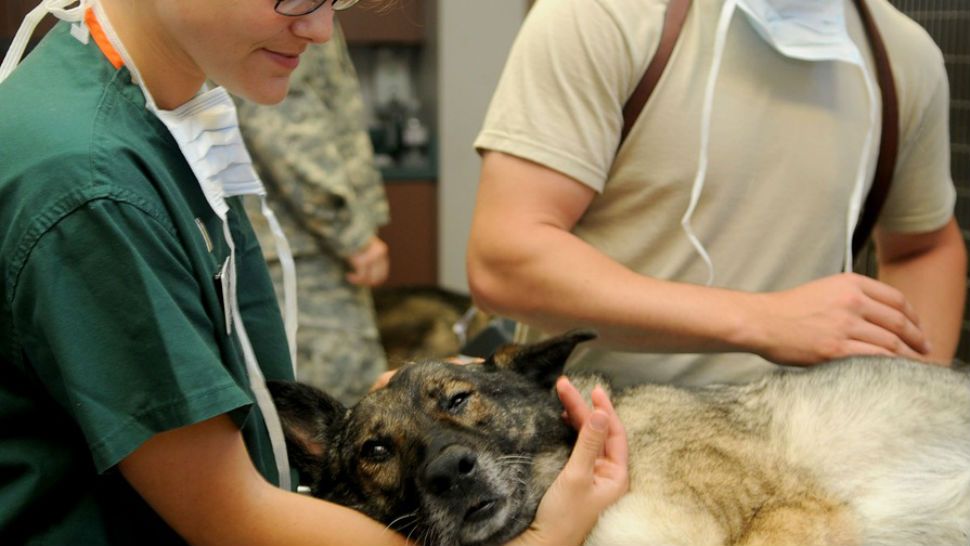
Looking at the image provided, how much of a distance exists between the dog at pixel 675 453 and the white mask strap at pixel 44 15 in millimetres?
581

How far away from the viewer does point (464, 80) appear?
5.66 m

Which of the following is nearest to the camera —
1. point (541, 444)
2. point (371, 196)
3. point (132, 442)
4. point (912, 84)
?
point (132, 442)

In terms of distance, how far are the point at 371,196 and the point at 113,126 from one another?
109 inches

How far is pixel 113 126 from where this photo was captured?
1.15m

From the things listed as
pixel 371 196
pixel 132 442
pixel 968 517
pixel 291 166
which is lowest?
pixel 371 196

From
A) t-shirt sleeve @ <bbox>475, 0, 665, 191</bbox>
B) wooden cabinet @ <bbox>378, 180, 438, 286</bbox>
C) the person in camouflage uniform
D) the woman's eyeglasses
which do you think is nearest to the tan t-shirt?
t-shirt sleeve @ <bbox>475, 0, 665, 191</bbox>

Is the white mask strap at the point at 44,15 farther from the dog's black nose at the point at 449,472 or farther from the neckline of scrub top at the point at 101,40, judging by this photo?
the dog's black nose at the point at 449,472

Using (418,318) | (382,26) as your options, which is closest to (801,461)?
(418,318)

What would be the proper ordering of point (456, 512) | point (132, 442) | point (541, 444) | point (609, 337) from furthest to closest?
point (609, 337), point (541, 444), point (456, 512), point (132, 442)

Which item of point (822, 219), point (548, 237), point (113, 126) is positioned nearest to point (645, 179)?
point (548, 237)

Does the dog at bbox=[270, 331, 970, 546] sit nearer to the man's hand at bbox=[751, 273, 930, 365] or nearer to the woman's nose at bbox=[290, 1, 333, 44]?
the man's hand at bbox=[751, 273, 930, 365]

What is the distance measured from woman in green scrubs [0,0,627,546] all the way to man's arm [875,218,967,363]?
1.41 metres

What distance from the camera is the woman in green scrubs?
1069mm

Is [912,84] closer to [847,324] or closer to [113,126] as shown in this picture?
[847,324]
